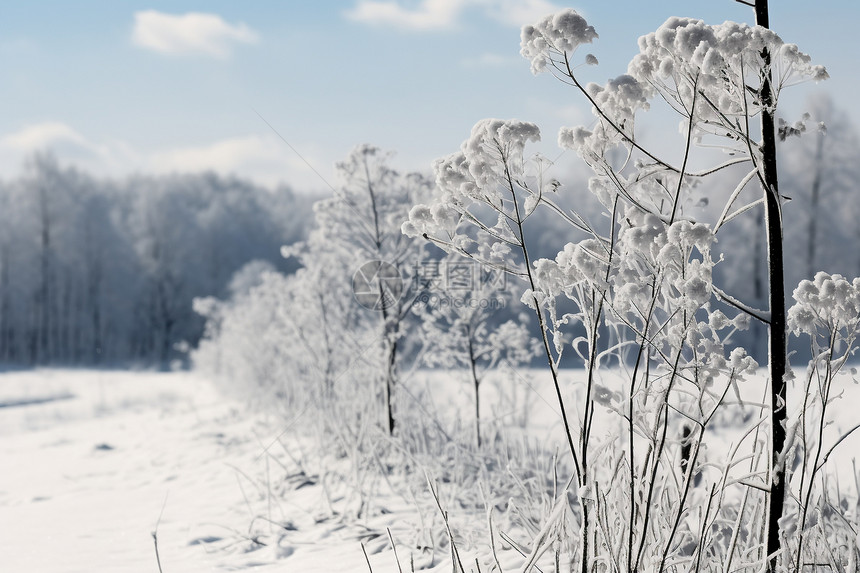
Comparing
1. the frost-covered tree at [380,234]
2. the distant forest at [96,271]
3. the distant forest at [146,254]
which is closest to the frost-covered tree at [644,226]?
the frost-covered tree at [380,234]

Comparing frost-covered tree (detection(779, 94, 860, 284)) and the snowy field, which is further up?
frost-covered tree (detection(779, 94, 860, 284))

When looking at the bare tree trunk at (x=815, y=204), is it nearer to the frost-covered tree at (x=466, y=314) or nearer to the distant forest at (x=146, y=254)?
the distant forest at (x=146, y=254)

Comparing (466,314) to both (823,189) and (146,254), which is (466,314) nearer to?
(823,189)

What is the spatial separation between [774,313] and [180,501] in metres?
4.82

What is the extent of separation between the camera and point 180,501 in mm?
5289

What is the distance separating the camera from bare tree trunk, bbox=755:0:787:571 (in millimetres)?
1970

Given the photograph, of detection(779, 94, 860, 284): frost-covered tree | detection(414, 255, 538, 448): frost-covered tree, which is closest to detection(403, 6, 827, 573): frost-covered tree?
detection(414, 255, 538, 448): frost-covered tree

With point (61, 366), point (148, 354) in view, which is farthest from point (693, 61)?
point (148, 354)

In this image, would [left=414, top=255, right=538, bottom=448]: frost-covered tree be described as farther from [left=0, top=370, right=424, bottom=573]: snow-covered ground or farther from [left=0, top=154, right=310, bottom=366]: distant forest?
[left=0, top=154, right=310, bottom=366]: distant forest

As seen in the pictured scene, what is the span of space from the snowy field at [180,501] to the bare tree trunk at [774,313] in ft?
4.75

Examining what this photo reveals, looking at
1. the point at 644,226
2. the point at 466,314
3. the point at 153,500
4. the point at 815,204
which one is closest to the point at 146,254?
the point at 815,204

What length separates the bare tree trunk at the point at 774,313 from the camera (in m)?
1.97

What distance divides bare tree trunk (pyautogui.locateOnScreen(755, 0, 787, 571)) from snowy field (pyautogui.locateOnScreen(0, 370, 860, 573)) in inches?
57.0

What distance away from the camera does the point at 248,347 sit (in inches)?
449
